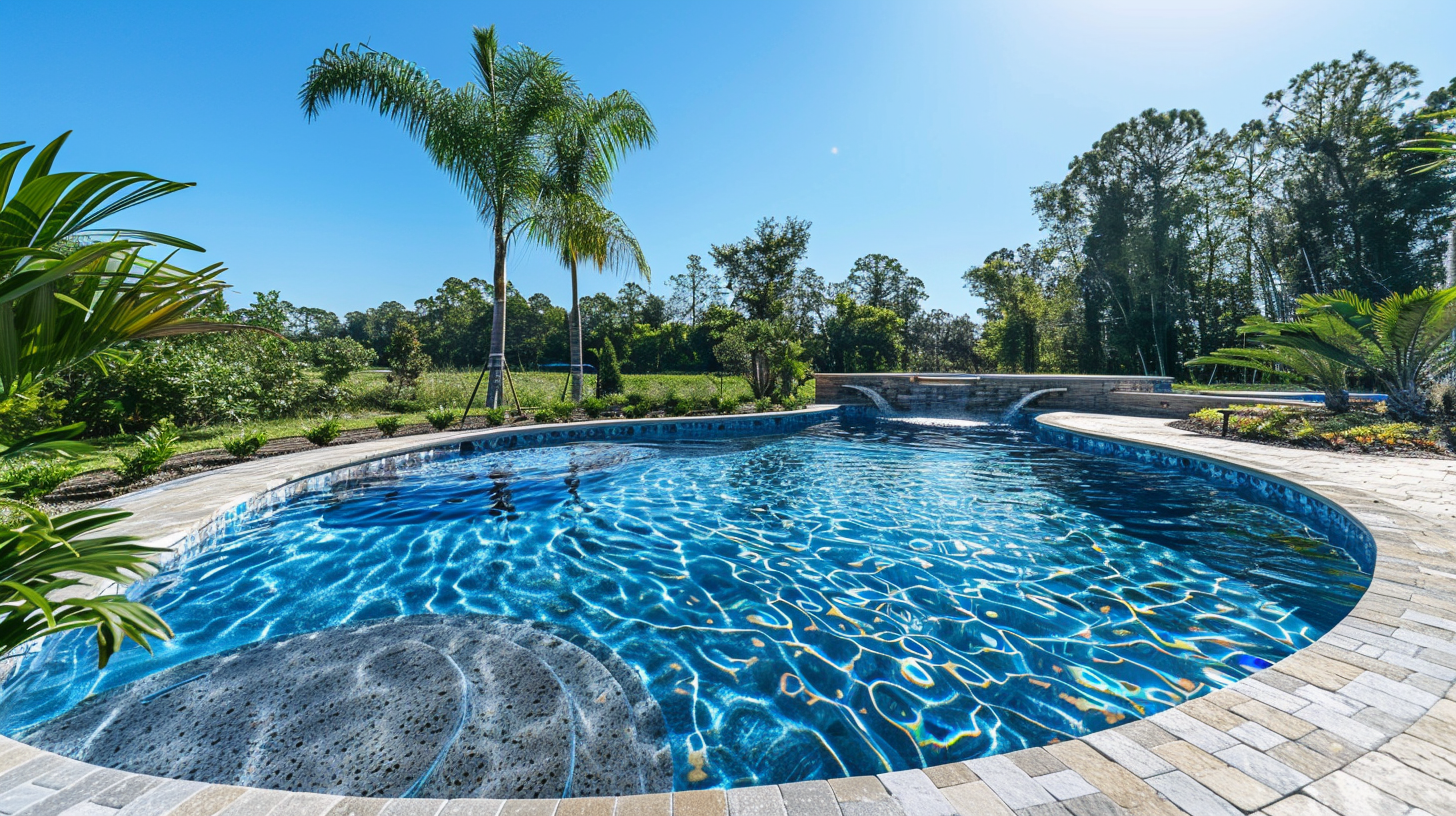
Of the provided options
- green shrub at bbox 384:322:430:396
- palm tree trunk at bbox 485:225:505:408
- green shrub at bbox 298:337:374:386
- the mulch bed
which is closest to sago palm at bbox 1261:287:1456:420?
the mulch bed

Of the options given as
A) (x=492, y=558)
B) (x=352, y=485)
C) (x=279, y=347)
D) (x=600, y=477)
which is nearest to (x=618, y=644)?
(x=492, y=558)

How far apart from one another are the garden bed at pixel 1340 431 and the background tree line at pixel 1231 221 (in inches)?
587

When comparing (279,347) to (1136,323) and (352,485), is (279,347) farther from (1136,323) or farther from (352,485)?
(1136,323)

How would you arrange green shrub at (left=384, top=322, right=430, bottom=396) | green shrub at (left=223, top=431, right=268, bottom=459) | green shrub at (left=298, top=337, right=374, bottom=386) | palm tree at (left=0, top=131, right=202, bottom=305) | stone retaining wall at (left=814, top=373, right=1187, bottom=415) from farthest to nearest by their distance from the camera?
green shrub at (left=384, top=322, right=430, bottom=396) < stone retaining wall at (left=814, top=373, right=1187, bottom=415) < green shrub at (left=298, top=337, right=374, bottom=386) < green shrub at (left=223, top=431, right=268, bottom=459) < palm tree at (left=0, top=131, right=202, bottom=305)

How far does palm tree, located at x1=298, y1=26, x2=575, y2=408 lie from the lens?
32.7 ft

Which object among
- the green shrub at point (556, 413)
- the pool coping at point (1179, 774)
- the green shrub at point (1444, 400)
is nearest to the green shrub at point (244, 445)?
the green shrub at point (556, 413)

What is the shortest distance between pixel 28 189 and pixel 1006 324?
1179 inches

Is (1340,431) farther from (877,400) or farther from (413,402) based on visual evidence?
(413,402)

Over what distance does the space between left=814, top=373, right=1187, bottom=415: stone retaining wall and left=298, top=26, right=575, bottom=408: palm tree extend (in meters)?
10.6

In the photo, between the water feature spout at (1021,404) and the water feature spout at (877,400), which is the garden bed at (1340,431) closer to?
the water feature spout at (1021,404)

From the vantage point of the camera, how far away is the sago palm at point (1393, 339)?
6.79 m

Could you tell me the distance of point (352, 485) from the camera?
6.91 m

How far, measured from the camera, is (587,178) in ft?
40.4

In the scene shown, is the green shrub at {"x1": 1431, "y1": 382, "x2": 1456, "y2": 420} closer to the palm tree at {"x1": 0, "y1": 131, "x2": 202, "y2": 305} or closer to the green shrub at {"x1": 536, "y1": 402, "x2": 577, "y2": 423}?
the palm tree at {"x1": 0, "y1": 131, "x2": 202, "y2": 305}
